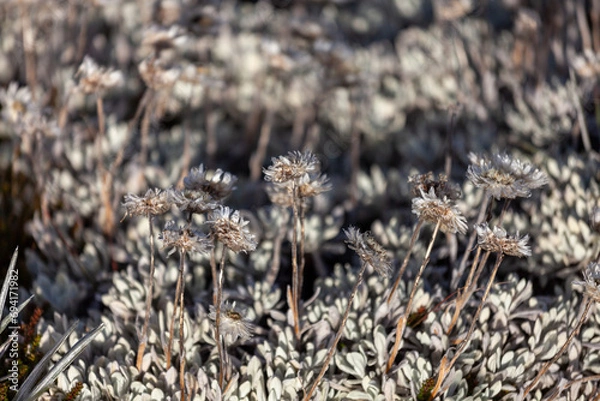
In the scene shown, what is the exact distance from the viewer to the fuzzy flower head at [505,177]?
1622 millimetres

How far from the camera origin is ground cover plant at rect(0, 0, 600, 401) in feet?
5.59

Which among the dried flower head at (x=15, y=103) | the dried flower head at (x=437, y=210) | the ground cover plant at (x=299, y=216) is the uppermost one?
the dried flower head at (x=15, y=103)

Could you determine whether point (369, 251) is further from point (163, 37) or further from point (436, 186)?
point (163, 37)

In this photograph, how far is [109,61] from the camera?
3783 millimetres

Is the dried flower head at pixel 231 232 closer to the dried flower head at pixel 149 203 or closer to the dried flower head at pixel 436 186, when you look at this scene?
the dried flower head at pixel 149 203

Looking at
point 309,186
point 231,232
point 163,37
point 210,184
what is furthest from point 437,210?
point 163,37

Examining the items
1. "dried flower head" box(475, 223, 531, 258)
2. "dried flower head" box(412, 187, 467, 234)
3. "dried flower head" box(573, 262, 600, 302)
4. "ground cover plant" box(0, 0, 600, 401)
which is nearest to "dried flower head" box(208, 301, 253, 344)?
"ground cover plant" box(0, 0, 600, 401)

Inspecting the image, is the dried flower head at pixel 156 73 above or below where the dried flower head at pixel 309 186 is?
above

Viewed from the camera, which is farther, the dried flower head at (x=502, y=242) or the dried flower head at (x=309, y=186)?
the dried flower head at (x=309, y=186)

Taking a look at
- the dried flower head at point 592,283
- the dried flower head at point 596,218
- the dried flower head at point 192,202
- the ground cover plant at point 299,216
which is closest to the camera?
the dried flower head at point 592,283

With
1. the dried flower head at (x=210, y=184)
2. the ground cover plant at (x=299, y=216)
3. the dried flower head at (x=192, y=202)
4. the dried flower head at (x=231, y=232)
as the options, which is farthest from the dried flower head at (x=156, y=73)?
the dried flower head at (x=231, y=232)

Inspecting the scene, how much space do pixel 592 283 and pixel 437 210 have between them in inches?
16.9

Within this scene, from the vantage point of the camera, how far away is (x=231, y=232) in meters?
1.54

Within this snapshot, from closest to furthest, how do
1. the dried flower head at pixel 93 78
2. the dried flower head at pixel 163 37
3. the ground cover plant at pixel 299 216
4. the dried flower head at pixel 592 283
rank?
the dried flower head at pixel 592 283 → the ground cover plant at pixel 299 216 → the dried flower head at pixel 93 78 → the dried flower head at pixel 163 37
